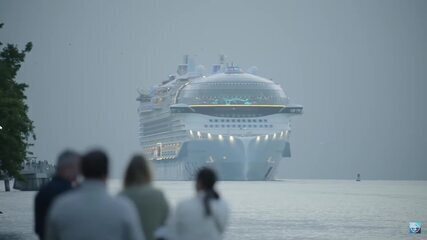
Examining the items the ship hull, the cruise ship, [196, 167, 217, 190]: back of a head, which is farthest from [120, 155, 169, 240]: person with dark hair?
the cruise ship

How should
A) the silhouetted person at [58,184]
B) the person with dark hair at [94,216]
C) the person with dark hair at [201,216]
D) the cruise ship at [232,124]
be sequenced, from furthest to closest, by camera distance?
the cruise ship at [232,124]
the silhouetted person at [58,184]
the person with dark hair at [201,216]
the person with dark hair at [94,216]

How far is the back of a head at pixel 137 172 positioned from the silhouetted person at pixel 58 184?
1191 mm

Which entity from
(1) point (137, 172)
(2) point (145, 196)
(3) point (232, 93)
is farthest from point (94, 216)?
(3) point (232, 93)

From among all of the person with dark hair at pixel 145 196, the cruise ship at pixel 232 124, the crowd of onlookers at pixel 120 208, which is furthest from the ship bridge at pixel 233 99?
the person with dark hair at pixel 145 196

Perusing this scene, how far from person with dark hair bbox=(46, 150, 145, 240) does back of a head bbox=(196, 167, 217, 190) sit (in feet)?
7.64

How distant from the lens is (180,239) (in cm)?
1239

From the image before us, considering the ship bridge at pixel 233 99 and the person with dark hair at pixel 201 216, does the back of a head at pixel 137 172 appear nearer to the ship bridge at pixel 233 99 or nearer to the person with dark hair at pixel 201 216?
the person with dark hair at pixel 201 216

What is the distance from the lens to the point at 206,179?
12367 millimetres

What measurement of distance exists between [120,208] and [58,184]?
401 centimetres

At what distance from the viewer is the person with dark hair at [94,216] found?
9922 millimetres

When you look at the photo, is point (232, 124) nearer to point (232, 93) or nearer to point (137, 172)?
point (232, 93)

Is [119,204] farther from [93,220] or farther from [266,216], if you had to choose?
[266,216]

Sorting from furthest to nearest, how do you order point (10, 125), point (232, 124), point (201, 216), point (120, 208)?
point (232, 124)
point (10, 125)
point (201, 216)
point (120, 208)

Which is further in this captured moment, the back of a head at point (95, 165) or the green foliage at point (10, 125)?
the green foliage at point (10, 125)
